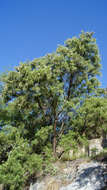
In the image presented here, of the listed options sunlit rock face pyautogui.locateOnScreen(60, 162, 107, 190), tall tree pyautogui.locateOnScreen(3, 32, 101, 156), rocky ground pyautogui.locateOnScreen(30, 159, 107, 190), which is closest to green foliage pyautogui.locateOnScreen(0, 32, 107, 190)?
tall tree pyautogui.locateOnScreen(3, 32, 101, 156)

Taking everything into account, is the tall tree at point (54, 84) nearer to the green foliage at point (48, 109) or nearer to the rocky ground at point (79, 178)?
the green foliage at point (48, 109)

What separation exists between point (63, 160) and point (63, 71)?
24.6 feet

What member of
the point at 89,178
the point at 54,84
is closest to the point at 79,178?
the point at 89,178

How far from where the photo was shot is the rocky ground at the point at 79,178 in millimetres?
8255

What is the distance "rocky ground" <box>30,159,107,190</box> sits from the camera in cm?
826

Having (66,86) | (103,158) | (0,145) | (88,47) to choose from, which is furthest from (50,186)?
(88,47)

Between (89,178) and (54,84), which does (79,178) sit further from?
(54,84)

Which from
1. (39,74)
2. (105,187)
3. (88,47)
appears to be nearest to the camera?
(105,187)

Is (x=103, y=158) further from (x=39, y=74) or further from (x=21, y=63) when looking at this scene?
(x=21, y=63)

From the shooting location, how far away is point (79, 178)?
902 centimetres

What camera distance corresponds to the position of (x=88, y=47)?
14797 millimetres

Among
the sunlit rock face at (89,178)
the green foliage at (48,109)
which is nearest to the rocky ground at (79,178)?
the sunlit rock face at (89,178)

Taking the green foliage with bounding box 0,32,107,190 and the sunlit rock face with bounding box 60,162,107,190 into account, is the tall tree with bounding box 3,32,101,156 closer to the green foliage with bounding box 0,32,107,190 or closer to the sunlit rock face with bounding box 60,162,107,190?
the green foliage with bounding box 0,32,107,190

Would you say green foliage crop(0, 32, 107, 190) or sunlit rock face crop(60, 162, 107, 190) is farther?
green foliage crop(0, 32, 107, 190)
